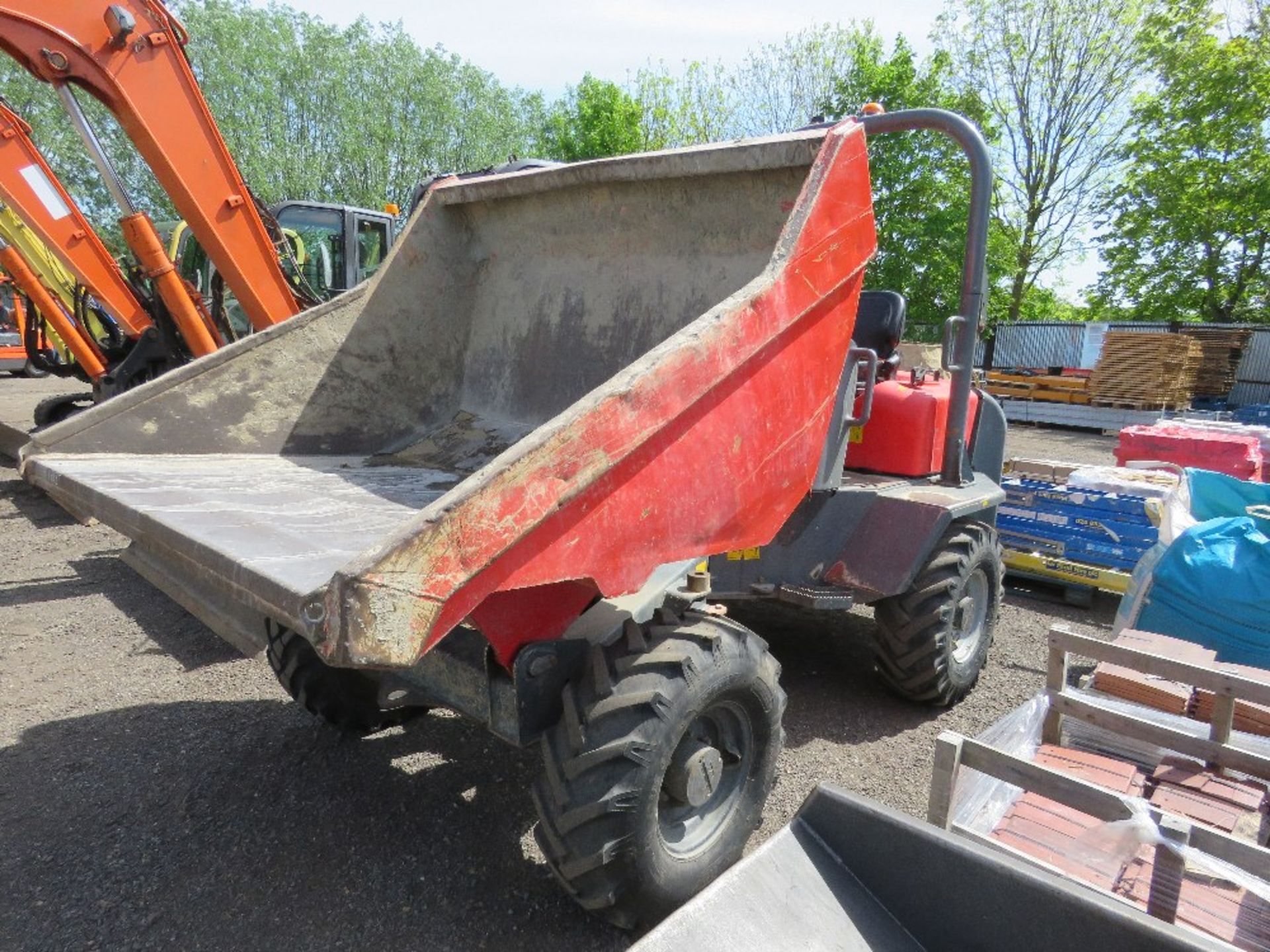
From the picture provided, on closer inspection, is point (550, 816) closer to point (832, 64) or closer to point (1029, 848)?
point (1029, 848)

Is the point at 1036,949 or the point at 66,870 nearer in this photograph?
the point at 1036,949

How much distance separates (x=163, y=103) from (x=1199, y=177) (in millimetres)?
23813

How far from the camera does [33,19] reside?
4.61 meters

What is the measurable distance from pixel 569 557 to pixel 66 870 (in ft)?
6.82

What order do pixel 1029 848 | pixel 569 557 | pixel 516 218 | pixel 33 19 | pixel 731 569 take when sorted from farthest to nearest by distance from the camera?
pixel 33 19
pixel 516 218
pixel 731 569
pixel 1029 848
pixel 569 557

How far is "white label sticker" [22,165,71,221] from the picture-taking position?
6.62 metres

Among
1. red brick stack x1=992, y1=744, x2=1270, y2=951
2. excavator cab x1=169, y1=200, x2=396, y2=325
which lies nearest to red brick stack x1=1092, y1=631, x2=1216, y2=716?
red brick stack x1=992, y1=744, x2=1270, y2=951

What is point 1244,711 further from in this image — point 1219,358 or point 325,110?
point 325,110

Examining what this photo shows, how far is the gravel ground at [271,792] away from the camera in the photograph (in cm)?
239

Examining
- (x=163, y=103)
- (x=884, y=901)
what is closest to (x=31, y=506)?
(x=163, y=103)

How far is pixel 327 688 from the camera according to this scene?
10.4 ft

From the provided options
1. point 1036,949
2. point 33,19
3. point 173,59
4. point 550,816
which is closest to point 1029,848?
point 1036,949

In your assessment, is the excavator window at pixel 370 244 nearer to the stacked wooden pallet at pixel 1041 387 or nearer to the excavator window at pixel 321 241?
the excavator window at pixel 321 241

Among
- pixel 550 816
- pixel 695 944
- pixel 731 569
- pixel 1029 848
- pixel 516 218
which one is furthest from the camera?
pixel 516 218
